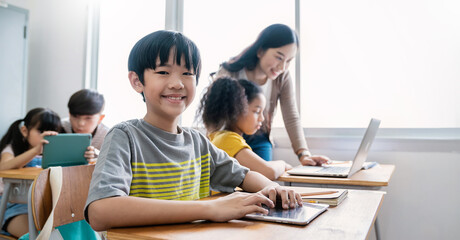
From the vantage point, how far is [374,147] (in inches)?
91.1

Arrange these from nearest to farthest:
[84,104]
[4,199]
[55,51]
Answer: [4,199], [84,104], [55,51]

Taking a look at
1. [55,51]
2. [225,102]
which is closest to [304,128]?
[225,102]

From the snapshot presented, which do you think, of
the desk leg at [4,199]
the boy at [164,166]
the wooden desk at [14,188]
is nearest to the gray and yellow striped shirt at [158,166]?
the boy at [164,166]

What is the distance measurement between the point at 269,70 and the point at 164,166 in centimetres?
131

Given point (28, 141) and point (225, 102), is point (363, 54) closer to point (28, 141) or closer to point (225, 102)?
point (225, 102)

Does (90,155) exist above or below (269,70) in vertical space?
below

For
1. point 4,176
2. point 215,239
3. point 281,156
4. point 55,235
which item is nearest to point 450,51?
point 281,156

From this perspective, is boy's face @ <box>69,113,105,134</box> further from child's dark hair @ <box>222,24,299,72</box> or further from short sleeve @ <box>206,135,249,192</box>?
short sleeve @ <box>206,135,249,192</box>

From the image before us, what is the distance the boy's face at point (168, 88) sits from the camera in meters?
0.92

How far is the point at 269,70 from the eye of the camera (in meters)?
2.08

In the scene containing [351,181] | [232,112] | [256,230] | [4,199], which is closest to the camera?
[256,230]

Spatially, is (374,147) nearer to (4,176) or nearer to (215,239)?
(215,239)

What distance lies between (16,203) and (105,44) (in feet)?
7.35

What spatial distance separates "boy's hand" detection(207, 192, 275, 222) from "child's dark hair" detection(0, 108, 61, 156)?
7.07 feet
